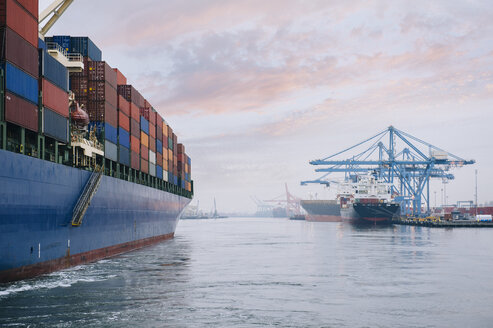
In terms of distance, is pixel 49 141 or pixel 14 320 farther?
pixel 49 141

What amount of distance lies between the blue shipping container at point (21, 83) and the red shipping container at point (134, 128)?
20.2 meters

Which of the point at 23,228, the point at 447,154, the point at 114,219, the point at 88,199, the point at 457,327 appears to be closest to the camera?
the point at 457,327

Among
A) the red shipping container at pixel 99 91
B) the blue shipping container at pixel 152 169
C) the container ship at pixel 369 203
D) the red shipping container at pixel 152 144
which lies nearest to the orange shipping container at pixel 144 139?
the red shipping container at pixel 152 144

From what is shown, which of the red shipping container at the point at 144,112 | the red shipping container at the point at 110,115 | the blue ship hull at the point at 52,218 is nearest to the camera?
the blue ship hull at the point at 52,218

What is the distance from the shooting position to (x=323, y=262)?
39281 millimetres

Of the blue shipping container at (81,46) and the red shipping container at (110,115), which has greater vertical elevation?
the blue shipping container at (81,46)

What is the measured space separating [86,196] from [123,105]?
48.6 ft

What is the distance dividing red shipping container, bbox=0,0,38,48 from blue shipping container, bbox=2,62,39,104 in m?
2.24

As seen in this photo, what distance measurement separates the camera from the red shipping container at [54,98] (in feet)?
96.7

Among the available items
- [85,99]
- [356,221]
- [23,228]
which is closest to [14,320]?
[23,228]

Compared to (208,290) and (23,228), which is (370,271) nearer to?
(208,290)

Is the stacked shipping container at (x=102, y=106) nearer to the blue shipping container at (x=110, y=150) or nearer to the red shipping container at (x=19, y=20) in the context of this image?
the blue shipping container at (x=110, y=150)

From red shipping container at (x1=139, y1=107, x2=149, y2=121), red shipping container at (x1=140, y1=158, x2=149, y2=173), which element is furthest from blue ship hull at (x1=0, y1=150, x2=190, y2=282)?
red shipping container at (x1=139, y1=107, x2=149, y2=121)

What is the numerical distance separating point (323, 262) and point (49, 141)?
22.7 meters
